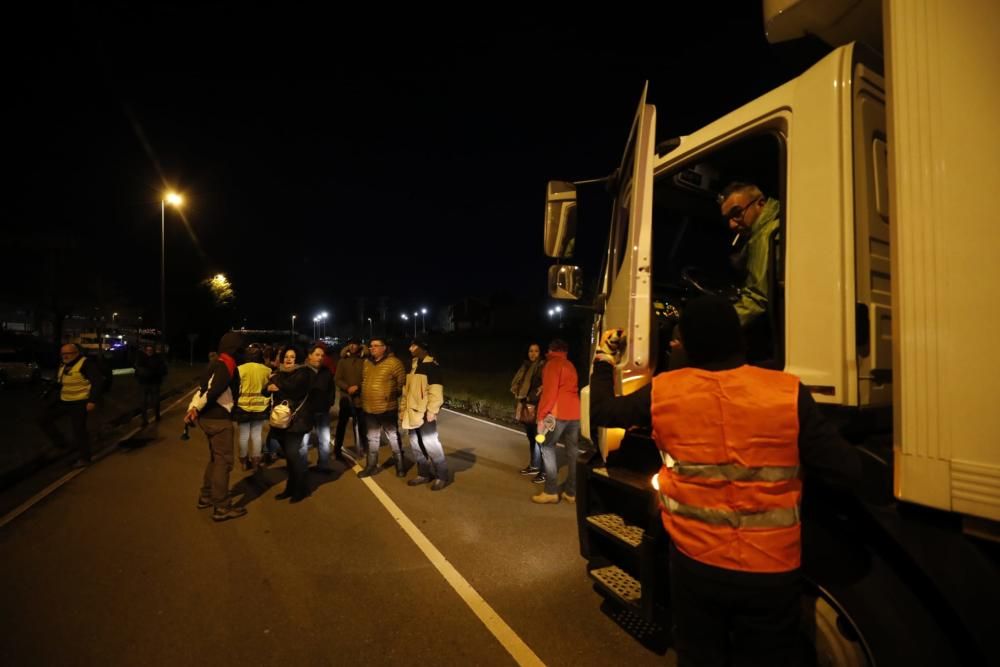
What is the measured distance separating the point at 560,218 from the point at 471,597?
2.72 meters

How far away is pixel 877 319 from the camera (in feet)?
6.51

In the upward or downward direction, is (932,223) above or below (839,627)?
above

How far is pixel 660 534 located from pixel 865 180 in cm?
173

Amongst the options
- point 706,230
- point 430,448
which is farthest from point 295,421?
point 706,230

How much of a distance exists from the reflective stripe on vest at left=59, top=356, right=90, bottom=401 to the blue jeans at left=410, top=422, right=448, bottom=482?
4884mm

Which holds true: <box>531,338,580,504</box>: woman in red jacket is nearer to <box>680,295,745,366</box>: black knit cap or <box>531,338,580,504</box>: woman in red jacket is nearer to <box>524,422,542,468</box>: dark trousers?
<box>524,422,542,468</box>: dark trousers

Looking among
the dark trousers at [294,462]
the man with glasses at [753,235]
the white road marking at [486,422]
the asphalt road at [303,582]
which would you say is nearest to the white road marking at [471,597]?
the asphalt road at [303,582]

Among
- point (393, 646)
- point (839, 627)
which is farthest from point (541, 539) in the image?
point (839, 627)

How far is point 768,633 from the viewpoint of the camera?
1.67 meters

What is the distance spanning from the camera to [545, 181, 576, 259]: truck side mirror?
11.0ft

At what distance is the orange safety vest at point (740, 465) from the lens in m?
1.61

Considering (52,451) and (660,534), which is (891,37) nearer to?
(660,534)

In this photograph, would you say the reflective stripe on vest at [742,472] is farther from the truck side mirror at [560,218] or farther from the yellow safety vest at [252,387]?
the yellow safety vest at [252,387]

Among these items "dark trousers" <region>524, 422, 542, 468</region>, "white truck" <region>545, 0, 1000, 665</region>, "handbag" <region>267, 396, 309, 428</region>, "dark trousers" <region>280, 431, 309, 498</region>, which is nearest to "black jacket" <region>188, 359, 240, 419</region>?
"handbag" <region>267, 396, 309, 428</region>
